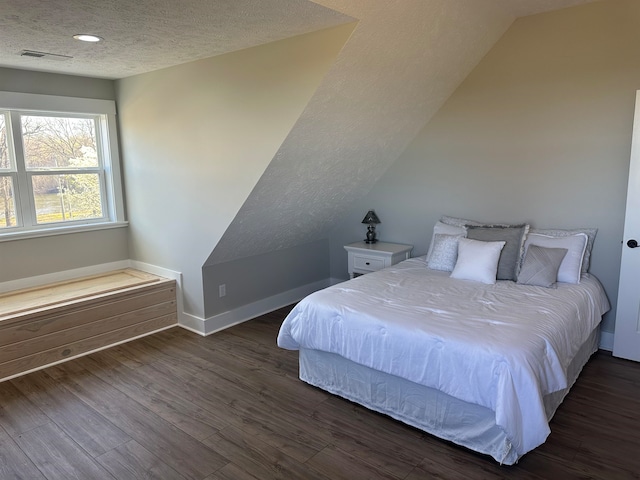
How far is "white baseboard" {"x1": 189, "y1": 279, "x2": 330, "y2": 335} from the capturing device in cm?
399

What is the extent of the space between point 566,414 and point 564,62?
2.50 m

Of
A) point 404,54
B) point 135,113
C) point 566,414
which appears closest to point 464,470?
point 566,414

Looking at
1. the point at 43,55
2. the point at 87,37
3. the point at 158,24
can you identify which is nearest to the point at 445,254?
the point at 158,24

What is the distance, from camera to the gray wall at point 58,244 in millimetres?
3861

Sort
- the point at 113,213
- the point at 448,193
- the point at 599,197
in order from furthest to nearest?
the point at 113,213 → the point at 448,193 → the point at 599,197

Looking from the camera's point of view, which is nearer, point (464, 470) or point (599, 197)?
point (464, 470)

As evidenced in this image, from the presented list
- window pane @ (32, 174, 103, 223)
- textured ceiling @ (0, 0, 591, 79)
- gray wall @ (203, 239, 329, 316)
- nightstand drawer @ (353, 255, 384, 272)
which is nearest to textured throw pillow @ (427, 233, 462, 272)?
nightstand drawer @ (353, 255, 384, 272)

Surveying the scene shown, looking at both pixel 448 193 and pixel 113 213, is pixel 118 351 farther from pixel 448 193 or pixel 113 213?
pixel 448 193

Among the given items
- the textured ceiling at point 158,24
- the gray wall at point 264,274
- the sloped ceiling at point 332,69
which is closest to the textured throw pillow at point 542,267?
the sloped ceiling at point 332,69

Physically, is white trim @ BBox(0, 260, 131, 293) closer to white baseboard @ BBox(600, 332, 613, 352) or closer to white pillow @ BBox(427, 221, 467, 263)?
white pillow @ BBox(427, 221, 467, 263)

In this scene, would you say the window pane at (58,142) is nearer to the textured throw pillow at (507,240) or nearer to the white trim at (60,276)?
the white trim at (60,276)

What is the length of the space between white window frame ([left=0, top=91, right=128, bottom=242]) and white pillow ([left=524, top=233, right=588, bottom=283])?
3.91 m

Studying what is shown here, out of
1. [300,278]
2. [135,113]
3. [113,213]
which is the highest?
[135,113]

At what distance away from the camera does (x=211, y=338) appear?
3.88 m
